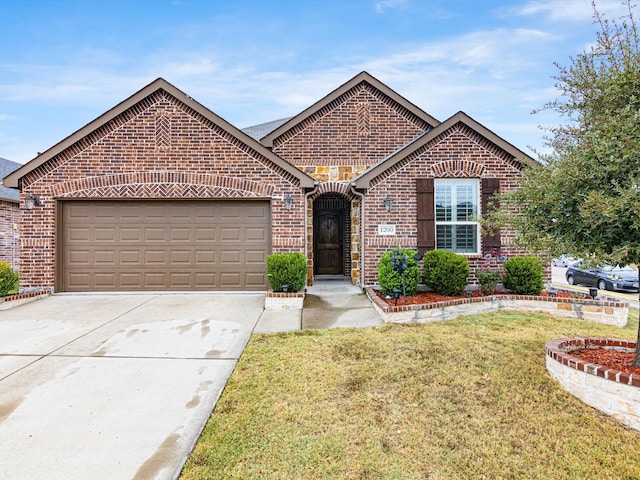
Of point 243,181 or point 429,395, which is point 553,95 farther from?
point 243,181

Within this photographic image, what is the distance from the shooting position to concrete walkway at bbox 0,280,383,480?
2.62 meters

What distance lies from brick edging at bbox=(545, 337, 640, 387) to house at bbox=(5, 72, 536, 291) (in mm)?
4362

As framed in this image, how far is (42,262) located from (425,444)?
977 cm

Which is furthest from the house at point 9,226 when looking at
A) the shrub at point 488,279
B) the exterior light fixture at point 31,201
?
the shrub at point 488,279

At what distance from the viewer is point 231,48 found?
15.4 m

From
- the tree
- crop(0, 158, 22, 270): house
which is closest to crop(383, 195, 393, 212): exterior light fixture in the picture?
the tree

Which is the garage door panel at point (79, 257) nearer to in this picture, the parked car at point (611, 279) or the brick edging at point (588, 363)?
the brick edging at point (588, 363)

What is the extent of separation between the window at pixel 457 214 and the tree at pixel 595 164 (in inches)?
187

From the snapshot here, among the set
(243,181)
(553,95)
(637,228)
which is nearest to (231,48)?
(243,181)

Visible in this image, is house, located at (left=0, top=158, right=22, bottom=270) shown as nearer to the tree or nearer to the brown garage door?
the brown garage door

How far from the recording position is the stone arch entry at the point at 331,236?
11.3 metres

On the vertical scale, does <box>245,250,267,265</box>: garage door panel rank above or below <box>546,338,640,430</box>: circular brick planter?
above

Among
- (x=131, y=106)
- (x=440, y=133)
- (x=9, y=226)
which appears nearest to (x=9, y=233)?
(x=9, y=226)

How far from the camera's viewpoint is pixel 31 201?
27.5 feet
